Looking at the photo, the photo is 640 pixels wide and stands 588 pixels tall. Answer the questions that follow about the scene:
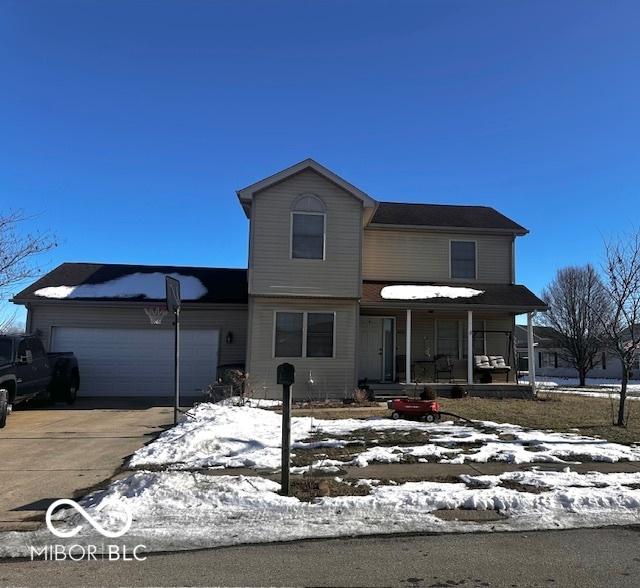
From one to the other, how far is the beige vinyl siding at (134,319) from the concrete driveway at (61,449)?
3.72 meters

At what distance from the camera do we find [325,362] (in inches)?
634

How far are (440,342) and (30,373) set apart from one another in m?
12.4

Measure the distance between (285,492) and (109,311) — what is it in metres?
13.9

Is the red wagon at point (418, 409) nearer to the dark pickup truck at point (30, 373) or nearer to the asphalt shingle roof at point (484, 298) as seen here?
the asphalt shingle roof at point (484, 298)

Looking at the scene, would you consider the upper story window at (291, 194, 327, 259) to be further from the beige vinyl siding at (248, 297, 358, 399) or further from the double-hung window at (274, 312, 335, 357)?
the double-hung window at (274, 312, 335, 357)

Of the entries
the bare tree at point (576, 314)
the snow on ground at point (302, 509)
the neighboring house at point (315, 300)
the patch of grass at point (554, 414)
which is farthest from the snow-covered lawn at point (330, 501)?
the bare tree at point (576, 314)

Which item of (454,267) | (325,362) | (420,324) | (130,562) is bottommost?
(130,562)

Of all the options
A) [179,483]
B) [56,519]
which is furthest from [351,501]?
[56,519]

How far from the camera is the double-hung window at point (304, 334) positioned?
53.0 ft

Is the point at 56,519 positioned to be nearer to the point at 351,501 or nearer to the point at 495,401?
the point at 351,501

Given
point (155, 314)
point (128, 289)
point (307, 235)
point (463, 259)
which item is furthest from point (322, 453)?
point (128, 289)

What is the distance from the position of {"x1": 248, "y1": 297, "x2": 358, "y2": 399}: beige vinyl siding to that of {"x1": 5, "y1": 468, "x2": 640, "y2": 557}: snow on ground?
367 inches

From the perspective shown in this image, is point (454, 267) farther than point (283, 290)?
Yes
